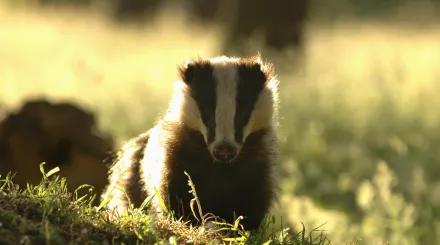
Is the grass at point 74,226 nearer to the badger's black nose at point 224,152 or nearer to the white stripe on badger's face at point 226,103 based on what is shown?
the badger's black nose at point 224,152

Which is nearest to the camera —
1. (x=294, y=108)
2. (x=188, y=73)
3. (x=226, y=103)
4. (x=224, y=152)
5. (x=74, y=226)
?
(x=74, y=226)

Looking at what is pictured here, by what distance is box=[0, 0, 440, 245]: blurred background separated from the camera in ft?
23.1

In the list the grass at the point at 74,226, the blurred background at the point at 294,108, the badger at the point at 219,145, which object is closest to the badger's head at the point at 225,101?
the badger at the point at 219,145

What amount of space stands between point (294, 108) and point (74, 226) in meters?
6.40

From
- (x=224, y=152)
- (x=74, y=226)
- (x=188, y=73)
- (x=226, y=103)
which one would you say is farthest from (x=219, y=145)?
(x=74, y=226)

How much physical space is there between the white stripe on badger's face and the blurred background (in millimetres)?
1221

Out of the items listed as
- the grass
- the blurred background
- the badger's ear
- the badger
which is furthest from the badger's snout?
the blurred background

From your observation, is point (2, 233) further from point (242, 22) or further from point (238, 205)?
point (242, 22)

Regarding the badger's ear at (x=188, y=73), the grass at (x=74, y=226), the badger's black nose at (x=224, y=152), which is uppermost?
the badger's ear at (x=188, y=73)

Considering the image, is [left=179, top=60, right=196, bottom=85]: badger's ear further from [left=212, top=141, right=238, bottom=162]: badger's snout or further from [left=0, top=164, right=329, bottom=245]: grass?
[left=0, top=164, right=329, bottom=245]: grass

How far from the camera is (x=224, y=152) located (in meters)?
4.82

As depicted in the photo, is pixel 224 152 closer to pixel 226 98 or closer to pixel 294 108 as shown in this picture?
pixel 226 98

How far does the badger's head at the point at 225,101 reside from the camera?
16.3ft

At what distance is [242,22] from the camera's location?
12.8m
